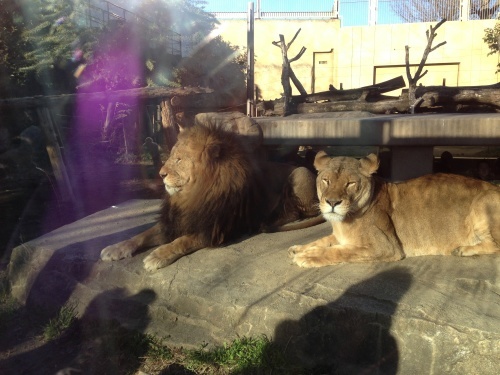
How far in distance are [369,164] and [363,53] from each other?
18158mm

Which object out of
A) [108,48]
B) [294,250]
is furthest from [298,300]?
[108,48]

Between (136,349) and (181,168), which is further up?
(181,168)

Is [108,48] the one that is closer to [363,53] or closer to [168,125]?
[168,125]

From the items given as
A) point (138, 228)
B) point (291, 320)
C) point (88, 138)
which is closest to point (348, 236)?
point (291, 320)

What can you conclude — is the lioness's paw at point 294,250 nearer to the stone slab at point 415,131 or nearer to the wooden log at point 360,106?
the stone slab at point 415,131

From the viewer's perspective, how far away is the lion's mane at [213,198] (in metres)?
4.43

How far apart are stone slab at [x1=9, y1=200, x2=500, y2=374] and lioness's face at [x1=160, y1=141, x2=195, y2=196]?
62 centimetres

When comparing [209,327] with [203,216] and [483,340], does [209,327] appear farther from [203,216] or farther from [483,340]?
[483,340]

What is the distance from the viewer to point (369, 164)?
12.2ft

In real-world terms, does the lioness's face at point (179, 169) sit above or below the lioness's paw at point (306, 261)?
above

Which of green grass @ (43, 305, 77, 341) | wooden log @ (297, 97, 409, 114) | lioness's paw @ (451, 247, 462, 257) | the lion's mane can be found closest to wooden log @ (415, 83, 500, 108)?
wooden log @ (297, 97, 409, 114)

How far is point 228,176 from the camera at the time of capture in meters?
4.56

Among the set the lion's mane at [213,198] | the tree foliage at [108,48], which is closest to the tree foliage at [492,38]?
the tree foliage at [108,48]

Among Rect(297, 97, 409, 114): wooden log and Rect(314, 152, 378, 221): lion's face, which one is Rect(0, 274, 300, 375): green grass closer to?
Rect(314, 152, 378, 221): lion's face
